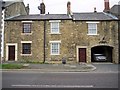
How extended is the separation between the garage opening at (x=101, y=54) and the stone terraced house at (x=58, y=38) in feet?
4.39

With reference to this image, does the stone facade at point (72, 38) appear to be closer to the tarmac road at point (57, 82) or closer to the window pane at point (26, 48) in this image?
the window pane at point (26, 48)

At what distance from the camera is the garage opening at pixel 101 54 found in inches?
1411

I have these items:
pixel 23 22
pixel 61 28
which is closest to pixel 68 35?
pixel 61 28

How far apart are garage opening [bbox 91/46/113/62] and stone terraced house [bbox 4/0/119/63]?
4.39ft

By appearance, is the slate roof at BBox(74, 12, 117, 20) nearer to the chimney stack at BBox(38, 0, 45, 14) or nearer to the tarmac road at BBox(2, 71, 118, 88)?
the chimney stack at BBox(38, 0, 45, 14)

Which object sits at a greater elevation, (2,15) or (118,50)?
(2,15)

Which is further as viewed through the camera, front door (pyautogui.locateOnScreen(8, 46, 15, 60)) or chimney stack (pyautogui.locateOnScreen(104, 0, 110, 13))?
chimney stack (pyautogui.locateOnScreen(104, 0, 110, 13))

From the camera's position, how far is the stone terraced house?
35000 mm

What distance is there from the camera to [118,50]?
35.1m

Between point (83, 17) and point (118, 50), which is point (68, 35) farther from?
point (118, 50)

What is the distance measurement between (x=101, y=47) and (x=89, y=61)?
392 centimetres

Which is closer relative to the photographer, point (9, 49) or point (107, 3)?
point (9, 49)

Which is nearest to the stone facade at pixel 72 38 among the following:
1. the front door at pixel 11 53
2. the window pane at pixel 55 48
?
the window pane at pixel 55 48

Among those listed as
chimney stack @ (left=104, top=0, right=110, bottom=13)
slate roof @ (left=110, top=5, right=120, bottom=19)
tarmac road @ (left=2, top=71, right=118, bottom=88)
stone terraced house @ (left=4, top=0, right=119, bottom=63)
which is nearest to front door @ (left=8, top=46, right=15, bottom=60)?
stone terraced house @ (left=4, top=0, right=119, bottom=63)
